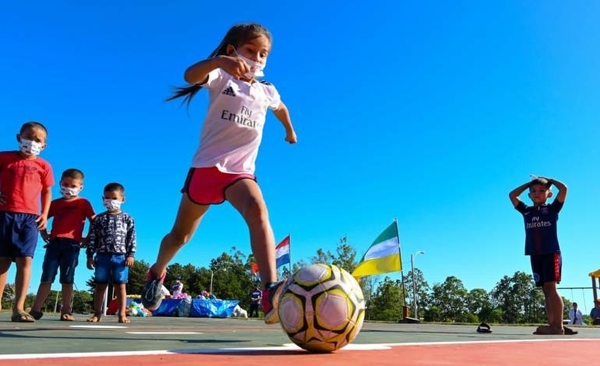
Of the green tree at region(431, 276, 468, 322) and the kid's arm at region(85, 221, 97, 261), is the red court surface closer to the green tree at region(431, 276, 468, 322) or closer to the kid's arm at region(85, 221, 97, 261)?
the kid's arm at region(85, 221, 97, 261)

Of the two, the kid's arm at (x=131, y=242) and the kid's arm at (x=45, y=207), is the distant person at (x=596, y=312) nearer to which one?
the kid's arm at (x=131, y=242)

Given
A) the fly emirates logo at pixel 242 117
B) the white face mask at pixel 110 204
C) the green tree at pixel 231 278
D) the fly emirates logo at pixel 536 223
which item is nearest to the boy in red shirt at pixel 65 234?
the white face mask at pixel 110 204

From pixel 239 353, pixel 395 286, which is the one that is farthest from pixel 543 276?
pixel 395 286

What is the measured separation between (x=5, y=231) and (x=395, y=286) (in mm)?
52215

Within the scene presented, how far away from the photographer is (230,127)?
11.8 feet

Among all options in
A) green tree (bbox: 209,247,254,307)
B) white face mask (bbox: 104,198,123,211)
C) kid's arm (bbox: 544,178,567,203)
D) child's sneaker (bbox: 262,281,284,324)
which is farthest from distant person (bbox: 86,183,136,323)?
green tree (bbox: 209,247,254,307)

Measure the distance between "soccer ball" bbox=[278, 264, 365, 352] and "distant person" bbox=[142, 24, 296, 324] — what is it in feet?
1.77

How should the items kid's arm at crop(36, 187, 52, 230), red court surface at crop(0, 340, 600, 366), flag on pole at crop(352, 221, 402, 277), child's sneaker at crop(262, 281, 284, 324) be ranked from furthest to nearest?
flag on pole at crop(352, 221, 402, 277)
kid's arm at crop(36, 187, 52, 230)
child's sneaker at crop(262, 281, 284, 324)
red court surface at crop(0, 340, 600, 366)

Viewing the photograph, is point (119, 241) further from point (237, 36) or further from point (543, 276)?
point (543, 276)

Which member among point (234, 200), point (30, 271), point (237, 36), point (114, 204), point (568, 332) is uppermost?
point (237, 36)

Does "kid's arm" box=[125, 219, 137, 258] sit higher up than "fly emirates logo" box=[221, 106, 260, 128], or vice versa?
"fly emirates logo" box=[221, 106, 260, 128]

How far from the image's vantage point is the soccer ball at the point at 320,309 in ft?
8.20

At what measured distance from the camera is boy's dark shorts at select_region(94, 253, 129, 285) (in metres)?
6.48

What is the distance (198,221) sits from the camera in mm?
3828
